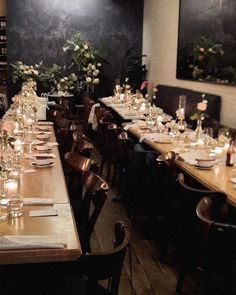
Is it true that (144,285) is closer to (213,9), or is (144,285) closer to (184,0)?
(213,9)

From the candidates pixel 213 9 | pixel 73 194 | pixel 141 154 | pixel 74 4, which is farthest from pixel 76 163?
pixel 74 4

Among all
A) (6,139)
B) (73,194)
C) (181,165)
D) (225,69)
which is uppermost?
(225,69)

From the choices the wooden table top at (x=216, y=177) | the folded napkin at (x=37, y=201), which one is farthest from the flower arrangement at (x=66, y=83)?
the folded napkin at (x=37, y=201)

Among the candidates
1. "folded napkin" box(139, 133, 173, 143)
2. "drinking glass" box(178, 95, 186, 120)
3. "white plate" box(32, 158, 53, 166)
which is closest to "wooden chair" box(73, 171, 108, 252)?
"white plate" box(32, 158, 53, 166)

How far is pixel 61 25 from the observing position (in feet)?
37.2

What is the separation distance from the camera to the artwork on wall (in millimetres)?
6348

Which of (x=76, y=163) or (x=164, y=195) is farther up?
(x=76, y=163)

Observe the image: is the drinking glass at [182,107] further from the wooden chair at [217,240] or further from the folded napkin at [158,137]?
the wooden chair at [217,240]

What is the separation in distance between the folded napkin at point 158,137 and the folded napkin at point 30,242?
110 inches

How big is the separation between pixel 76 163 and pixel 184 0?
600 centimetres

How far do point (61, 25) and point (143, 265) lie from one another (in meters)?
8.87

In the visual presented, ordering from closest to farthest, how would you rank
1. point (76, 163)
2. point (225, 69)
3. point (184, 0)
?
1. point (76, 163)
2. point (225, 69)
3. point (184, 0)

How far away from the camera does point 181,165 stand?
12.0ft

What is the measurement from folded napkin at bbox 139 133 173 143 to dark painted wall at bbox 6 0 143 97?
274 inches
